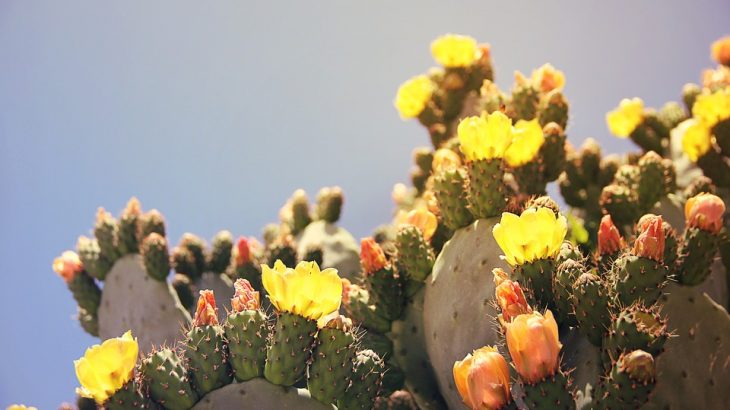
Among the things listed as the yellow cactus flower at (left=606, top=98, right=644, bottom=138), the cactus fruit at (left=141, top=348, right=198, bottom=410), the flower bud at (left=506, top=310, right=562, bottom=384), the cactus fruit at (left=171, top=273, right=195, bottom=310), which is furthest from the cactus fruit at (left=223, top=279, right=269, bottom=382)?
the yellow cactus flower at (left=606, top=98, right=644, bottom=138)

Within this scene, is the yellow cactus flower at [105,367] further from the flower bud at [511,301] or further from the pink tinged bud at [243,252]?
the pink tinged bud at [243,252]

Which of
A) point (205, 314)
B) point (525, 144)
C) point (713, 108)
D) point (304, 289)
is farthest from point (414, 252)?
point (713, 108)

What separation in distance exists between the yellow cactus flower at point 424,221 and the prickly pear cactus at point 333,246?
723 mm

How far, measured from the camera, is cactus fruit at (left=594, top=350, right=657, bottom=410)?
180cm

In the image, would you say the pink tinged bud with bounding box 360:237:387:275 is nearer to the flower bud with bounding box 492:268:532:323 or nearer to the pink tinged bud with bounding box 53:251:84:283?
the flower bud with bounding box 492:268:532:323

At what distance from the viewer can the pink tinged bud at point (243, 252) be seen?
329 centimetres

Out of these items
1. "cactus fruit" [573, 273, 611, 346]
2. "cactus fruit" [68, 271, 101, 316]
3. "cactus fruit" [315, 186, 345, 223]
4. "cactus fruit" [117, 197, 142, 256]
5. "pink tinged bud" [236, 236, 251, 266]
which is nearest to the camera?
"cactus fruit" [573, 273, 611, 346]

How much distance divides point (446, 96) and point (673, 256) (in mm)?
1828

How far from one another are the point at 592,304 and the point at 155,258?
6.51ft

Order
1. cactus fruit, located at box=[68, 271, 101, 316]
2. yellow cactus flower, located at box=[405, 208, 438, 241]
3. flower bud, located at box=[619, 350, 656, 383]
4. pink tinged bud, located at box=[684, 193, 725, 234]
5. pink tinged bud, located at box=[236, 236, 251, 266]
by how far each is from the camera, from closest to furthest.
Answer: flower bud, located at box=[619, 350, 656, 383], pink tinged bud, located at box=[684, 193, 725, 234], yellow cactus flower, located at box=[405, 208, 438, 241], pink tinged bud, located at box=[236, 236, 251, 266], cactus fruit, located at box=[68, 271, 101, 316]

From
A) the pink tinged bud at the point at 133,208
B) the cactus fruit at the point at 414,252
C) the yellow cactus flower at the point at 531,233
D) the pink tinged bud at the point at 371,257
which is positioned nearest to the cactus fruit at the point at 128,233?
the pink tinged bud at the point at 133,208

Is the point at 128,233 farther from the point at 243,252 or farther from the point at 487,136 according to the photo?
the point at 487,136

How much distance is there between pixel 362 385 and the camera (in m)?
2.16

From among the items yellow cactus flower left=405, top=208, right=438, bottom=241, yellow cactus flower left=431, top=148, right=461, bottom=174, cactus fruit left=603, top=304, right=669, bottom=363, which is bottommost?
cactus fruit left=603, top=304, right=669, bottom=363
